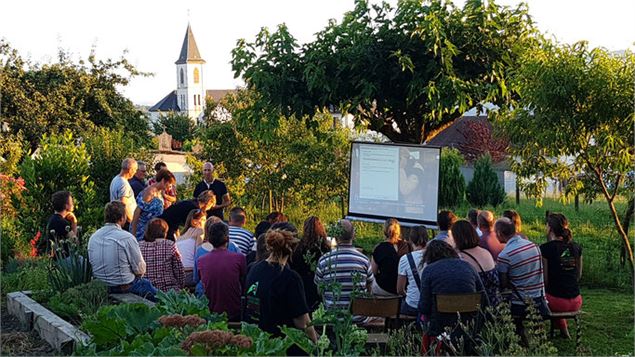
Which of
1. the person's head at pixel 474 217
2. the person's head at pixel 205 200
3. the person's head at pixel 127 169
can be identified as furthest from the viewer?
the person's head at pixel 127 169

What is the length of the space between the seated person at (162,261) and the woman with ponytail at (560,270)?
3781 mm

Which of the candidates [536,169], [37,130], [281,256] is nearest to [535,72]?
[536,169]

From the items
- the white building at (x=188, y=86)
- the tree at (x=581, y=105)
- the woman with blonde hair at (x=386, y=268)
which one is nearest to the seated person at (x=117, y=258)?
the woman with blonde hair at (x=386, y=268)

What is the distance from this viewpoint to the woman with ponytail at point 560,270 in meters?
7.90

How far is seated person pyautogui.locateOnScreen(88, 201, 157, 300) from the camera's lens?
770 cm

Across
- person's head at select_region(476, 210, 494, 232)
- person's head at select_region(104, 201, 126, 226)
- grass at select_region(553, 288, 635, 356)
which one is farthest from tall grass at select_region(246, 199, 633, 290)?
person's head at select_region(104, 201, 126, 226)

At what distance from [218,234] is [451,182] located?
58.0 ft

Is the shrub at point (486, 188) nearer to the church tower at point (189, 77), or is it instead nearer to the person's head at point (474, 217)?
the person's head at point (474, 217)

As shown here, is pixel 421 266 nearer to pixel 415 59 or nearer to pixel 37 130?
pixel 415 59

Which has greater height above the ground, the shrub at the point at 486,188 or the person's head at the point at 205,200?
the person's head at the point at 205,200

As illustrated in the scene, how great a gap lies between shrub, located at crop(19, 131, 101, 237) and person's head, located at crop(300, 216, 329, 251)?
675 cm

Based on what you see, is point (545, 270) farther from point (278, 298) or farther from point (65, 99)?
point (65, 99)

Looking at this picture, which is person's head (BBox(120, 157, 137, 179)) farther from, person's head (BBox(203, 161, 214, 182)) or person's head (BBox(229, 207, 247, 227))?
person's head (BBox(229, 207, 247, 227))

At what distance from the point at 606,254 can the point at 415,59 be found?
471 centimetres
